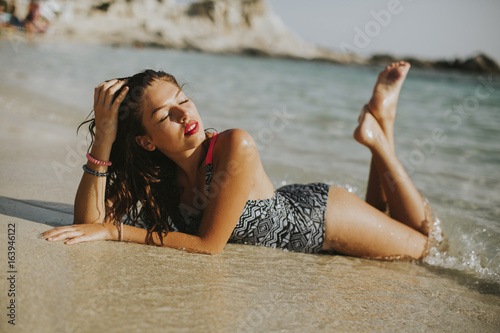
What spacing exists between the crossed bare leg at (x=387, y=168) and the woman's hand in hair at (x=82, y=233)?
1.76 m

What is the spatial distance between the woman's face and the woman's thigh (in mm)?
1011

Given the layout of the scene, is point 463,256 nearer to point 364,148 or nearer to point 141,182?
point 141,182

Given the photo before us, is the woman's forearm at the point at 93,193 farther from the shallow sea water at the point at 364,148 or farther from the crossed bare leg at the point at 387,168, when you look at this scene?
the crossed bare leg at the point at 387,168

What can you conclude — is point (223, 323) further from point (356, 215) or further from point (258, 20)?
point (258, 20)

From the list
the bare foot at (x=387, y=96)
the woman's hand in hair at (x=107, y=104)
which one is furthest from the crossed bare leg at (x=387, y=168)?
the woman's hand in hair at (x=107, y=104)

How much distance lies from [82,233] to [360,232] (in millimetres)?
1661

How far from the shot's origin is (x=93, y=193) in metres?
2.34

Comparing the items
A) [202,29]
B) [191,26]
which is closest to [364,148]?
[191,26]

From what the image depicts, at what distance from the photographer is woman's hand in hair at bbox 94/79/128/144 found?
2213 millimetres

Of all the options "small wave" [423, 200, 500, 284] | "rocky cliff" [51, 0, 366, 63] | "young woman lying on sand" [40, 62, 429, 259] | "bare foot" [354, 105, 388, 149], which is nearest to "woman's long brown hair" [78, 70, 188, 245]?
"young woman lying on sand" [40, 62, 429, 259]

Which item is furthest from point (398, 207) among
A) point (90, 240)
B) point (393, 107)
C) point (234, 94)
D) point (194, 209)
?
point (234, 94)

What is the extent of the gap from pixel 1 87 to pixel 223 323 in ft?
25.2

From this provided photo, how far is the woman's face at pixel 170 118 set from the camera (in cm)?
221

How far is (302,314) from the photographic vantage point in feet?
6.04
